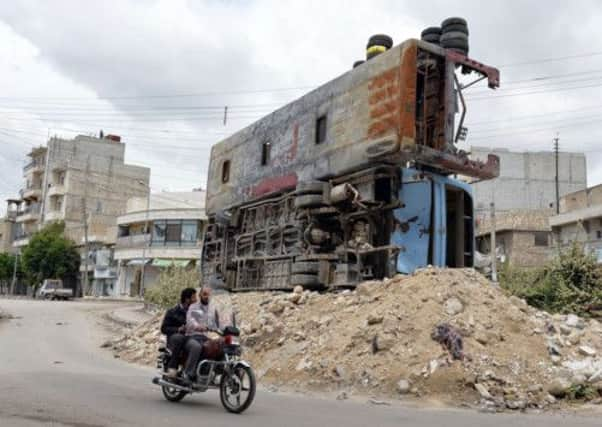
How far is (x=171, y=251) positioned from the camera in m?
54.5

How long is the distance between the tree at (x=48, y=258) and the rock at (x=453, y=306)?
6016 centimetres

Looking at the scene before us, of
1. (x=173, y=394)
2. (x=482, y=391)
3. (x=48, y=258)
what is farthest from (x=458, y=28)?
(x=48, y=258)

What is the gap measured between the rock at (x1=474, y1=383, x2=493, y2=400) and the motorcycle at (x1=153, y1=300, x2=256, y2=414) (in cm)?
365

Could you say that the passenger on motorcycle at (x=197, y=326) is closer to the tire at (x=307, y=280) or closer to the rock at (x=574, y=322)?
the rock at (x=574, y=322)

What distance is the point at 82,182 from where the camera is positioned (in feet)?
235

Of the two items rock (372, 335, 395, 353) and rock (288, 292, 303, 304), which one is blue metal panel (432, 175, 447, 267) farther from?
rock (372, 335, 395, 353)

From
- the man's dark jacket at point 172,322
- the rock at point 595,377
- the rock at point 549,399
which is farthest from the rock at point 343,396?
the rock at point 595,377

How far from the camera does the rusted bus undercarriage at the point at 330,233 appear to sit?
51.9 feet

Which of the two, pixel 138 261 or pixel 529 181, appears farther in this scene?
pixel 138 261

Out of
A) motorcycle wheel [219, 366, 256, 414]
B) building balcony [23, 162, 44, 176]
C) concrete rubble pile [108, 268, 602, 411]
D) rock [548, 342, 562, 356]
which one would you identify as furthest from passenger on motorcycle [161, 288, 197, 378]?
building balcony [23, 162, 44, 176]

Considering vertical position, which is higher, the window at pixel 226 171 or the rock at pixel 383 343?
the window at pixel 226 171

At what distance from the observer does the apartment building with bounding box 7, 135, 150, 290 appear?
234 feet

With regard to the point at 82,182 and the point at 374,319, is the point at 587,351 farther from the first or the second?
the point at 82,182

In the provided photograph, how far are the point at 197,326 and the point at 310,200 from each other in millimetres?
8263
